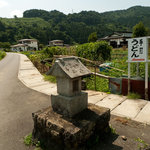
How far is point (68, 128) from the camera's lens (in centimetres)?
287

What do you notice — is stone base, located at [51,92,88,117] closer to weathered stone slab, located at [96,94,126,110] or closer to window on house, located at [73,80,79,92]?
window on house, located at [73,80,79,92]

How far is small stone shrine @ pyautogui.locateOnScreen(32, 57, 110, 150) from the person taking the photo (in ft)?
9.49

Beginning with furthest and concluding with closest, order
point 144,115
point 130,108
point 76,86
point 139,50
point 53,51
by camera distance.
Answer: point 53,51, point 139,50, point 130,108, point 144,115, point 76,86

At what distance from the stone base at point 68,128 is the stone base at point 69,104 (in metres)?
0.10

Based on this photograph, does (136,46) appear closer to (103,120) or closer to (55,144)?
(103,120)

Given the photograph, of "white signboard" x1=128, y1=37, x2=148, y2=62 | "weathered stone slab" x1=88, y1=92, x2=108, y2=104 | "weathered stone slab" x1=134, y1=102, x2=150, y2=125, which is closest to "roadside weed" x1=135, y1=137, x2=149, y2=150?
"weathered stone slab" x1=134, y1=102, x2=150, y2=125

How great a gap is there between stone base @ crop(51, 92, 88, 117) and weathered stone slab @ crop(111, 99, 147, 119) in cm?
182

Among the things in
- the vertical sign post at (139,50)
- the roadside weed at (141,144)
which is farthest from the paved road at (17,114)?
the vertical sign post at (139,50)

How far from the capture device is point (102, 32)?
87938mm

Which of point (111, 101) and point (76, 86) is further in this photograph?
point (111, 101)

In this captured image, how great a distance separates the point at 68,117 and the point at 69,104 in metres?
0.33

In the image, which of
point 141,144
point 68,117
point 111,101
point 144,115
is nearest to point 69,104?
point 68,117

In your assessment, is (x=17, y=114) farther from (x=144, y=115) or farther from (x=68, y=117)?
(x=144, y=115)

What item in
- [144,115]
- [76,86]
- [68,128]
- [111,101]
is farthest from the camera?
[111,101]
